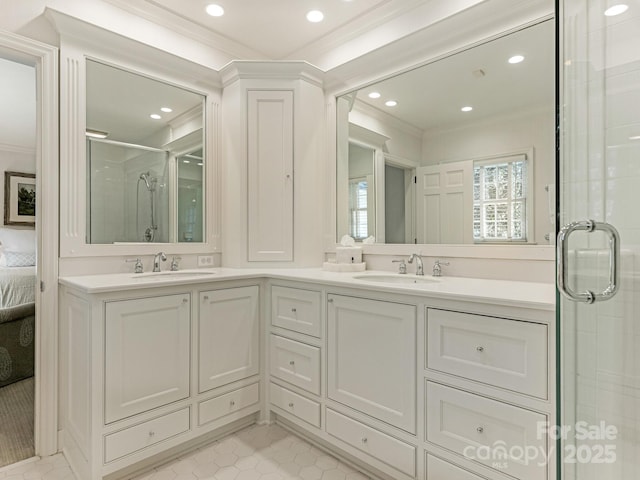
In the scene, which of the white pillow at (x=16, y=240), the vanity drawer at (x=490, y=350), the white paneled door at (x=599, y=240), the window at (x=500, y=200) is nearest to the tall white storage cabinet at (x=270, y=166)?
the window at (x=500, y=200)

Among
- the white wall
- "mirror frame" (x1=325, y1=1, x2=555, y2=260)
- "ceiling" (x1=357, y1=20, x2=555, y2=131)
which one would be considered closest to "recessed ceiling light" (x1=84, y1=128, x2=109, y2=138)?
"mirror frame" (x1=325, y1=1, x2=555, y2=260)

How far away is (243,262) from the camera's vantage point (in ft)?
8.48

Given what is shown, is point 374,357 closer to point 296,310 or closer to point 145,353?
point 296,310

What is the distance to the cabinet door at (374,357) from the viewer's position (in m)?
1.60

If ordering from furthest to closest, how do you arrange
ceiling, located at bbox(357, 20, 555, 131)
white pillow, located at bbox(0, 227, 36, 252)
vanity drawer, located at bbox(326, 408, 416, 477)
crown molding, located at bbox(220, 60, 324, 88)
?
1. white pillow, located at bbox(0, 227, 36, 252)
2. crown molding, located at bbox(220, 60, 324, 88)
3. ceiling, located at bbox(357, 20, 555, 131)
4. vanity drawer, located at bbox(326, 408, 416, 477)

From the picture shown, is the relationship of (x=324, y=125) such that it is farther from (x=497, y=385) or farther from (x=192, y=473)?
(x=192, y=473)

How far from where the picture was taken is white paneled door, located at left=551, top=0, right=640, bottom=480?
82cm

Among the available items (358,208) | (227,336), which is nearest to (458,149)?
(358,208)

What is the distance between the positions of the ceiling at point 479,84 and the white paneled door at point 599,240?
3.34 ft

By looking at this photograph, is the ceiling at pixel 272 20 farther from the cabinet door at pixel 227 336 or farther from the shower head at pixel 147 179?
the cabinet door at pixel 227 336

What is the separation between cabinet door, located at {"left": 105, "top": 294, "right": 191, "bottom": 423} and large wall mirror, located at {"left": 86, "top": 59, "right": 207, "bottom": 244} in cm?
69

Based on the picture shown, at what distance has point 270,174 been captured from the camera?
2613 mm

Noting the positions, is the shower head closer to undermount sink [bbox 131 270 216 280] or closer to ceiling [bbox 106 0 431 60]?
undermount sink [bbox 131 270 216 280]

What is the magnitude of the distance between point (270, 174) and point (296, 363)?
131cm
